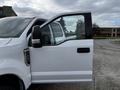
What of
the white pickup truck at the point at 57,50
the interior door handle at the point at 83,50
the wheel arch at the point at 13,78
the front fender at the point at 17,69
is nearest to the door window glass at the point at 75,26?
the white pickup truck at the point at 57,50

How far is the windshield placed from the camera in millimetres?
4240

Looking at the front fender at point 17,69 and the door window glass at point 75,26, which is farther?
the door window glass at point 75,26

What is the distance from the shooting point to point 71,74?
4375mm

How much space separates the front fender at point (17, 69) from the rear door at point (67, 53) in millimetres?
197

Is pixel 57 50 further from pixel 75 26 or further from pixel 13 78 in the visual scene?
pixel 13 78

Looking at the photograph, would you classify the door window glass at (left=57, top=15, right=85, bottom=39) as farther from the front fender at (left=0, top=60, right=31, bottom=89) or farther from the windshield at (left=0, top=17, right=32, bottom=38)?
the front fender at (left=0, top=60, right=31, bottom=89)

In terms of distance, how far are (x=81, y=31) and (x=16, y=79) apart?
1482 mm

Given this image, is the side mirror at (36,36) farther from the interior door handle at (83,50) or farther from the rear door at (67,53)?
the interior door handle at (83,50)

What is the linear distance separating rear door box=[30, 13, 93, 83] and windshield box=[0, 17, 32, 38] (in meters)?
0.46

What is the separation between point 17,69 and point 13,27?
104 centimetres

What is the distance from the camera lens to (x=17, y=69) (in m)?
3.86

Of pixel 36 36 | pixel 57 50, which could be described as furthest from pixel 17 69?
pixel 57 50

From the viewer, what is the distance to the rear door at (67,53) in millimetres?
4254

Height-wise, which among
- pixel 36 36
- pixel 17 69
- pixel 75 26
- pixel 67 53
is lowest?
pixel 17 69
